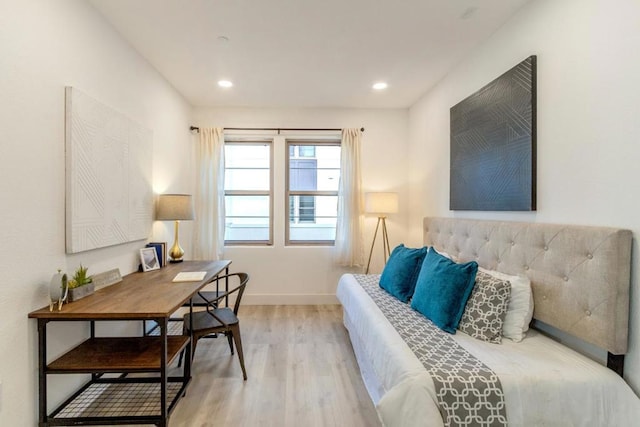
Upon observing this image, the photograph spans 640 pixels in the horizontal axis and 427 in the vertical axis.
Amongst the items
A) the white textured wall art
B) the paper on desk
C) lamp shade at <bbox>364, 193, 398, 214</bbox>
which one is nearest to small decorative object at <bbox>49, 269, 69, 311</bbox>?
the white textured wall art

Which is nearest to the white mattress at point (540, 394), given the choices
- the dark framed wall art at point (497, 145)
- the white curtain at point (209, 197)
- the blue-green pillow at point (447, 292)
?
the blue-green pillow at point (447, 292)

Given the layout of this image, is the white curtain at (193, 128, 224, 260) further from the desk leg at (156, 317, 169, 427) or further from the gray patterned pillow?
the gray patterned pillow

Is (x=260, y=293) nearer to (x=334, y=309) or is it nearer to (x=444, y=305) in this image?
(x=334, y=309)

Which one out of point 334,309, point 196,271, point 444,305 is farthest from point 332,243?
point 444,305

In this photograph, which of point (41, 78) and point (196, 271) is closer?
point (41, 78)

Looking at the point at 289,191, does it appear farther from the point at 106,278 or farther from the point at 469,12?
the point at 469,12

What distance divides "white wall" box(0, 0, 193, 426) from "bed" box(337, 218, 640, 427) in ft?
5.80

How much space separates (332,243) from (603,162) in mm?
2981

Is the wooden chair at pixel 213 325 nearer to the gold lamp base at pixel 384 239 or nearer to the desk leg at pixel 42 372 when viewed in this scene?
the desk leg at pixel 42 372

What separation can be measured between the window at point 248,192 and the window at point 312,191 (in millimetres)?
313

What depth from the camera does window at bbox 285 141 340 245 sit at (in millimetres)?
4109

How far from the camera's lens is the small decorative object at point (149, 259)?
254 centimetres

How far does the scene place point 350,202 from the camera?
12.8 feet

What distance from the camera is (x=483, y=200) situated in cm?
236
